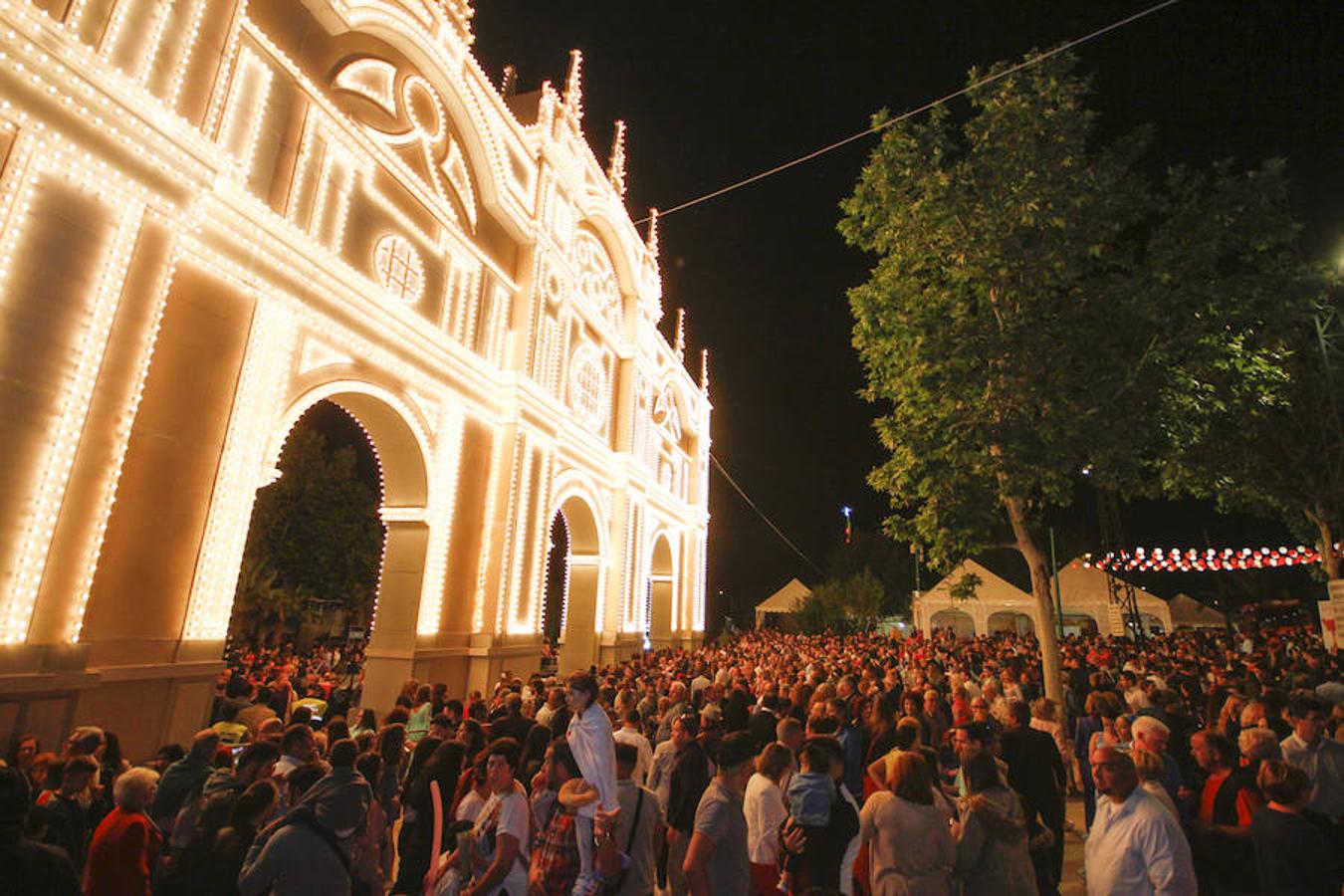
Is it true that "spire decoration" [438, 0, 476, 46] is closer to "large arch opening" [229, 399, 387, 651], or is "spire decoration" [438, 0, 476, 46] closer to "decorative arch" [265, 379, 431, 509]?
"decorative arch" [265, 379, 431, 509]

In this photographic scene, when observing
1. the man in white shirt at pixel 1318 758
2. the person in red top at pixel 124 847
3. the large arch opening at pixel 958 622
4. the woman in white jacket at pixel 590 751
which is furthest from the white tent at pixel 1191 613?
the person in red top at pixel 124 847

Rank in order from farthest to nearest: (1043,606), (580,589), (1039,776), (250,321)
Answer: (580,589), (1043,606), (250,321), (1039,776)

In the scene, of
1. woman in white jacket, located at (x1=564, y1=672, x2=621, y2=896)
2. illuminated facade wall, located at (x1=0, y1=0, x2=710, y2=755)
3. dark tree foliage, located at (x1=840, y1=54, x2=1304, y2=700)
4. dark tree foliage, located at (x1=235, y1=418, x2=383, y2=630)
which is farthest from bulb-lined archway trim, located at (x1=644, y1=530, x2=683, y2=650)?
woman in white jacket, located at (x1=564, y1=672, x2=621, y2=896)

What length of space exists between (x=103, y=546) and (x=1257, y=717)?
1223cm

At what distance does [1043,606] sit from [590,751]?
31.3 ft

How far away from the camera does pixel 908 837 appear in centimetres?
366

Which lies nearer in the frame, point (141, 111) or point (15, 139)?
point (15, 139)

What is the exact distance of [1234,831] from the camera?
4480mm

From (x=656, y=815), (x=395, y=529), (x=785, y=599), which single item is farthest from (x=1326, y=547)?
(x=785, y=599)

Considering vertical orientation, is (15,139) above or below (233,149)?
below

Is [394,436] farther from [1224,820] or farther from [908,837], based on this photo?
[1224,820]

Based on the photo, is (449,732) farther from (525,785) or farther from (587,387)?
(587,387)

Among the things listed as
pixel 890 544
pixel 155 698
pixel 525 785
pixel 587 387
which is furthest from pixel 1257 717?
pixel 890 544

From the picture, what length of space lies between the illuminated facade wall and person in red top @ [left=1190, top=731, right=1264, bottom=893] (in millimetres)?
9949
